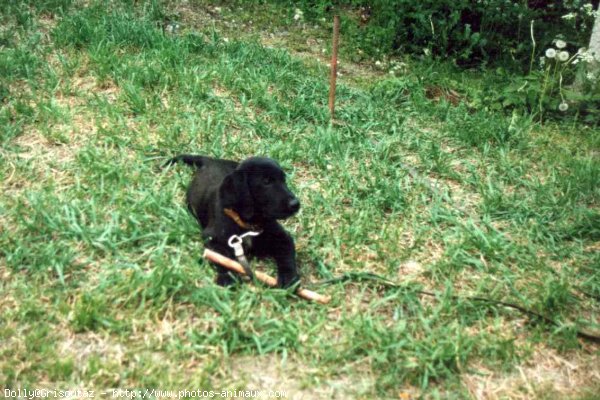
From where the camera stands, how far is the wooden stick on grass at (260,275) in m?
3.05

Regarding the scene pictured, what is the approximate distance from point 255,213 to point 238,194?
5.6 inches

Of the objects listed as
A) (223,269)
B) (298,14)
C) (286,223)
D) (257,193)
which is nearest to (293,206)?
(257,193)

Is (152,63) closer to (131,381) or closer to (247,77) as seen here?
(247,77)

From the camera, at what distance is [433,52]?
22.0 ft

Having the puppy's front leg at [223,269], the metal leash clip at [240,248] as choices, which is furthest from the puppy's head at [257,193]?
the puppy's front leg at [223,269]

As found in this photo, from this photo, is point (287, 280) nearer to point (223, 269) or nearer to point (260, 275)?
point (260, 275)

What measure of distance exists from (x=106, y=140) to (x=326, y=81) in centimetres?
238

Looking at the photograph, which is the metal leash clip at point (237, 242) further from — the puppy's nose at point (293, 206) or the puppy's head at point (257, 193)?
the puppy's nose at point (293, 206)

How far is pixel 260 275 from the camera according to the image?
10.2 feet

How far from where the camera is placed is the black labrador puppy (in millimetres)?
3078

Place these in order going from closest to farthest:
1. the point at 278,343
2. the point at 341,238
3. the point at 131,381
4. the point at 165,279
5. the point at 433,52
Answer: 1. the point at 131,381
2. the point at 278,343
3. the point at 165,279
4. the point at 341,238
5. the point at 433,52

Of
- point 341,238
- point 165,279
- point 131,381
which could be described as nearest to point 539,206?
point 341,238

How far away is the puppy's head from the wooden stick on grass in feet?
0.80

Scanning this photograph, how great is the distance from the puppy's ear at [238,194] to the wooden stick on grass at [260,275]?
0.79 feet
